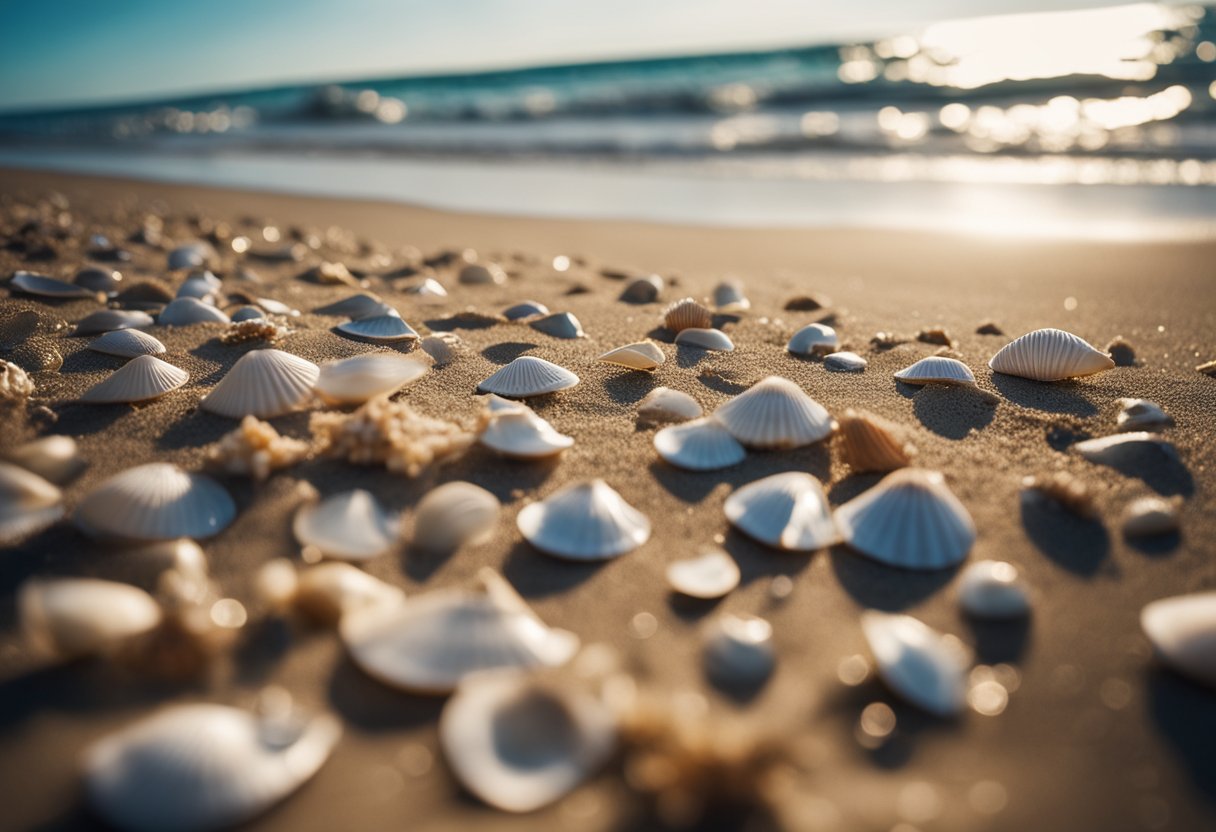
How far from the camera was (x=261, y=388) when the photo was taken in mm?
2541

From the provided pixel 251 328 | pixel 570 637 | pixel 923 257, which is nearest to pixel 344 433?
pixel 570 637

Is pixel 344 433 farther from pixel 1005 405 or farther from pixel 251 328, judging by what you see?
pixel 1005 405

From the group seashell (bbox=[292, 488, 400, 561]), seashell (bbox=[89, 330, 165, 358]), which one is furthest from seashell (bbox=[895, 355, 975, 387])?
seashell (bbox=[89, 330, 165, 358])

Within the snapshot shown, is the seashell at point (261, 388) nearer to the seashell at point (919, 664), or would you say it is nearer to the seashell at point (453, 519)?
the seashell at point (453, 519)

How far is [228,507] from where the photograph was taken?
2020 millimetres

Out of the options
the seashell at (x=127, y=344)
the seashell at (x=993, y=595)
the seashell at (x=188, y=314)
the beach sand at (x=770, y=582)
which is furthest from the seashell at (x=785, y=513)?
the seashell at (x=188, y=314)

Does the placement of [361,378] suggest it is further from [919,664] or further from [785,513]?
[919,664]

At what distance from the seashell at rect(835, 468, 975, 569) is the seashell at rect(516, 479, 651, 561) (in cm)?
57

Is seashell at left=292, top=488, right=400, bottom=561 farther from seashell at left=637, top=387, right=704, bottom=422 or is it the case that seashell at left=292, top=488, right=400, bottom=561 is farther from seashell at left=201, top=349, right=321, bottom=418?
seashell at left=637, top=387, right=704, bottom=422

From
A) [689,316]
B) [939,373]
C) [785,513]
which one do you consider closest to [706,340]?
[689,316]

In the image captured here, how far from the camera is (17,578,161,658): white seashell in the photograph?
1460 millimetres

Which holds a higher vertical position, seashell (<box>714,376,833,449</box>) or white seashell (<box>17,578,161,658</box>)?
white seashell (<box>17,578,161,658</box>)

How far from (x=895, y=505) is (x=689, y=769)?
1.09 m

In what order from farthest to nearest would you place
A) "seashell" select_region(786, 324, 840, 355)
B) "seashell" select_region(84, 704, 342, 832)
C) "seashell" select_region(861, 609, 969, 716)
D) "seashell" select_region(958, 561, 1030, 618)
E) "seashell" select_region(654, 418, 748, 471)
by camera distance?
"seashell" select_region(786, 324, 840, 355) < "seashell" select_region(654, 418, 748, 471) < "seashell" select_region(958, 561, 1030, 618) < "seashell" select_region(861, 609, 969, 716) < "seashell" select_region(84, 704, 342, 832)
